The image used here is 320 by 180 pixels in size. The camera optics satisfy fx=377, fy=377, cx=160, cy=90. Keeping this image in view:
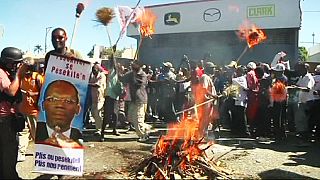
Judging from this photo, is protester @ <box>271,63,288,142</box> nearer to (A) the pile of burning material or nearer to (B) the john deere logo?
(A) the pile of burning material

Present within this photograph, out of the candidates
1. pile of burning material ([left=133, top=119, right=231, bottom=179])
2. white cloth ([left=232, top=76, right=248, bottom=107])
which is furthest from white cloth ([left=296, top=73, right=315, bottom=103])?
pile of burning material ([left=133, top=119, right=231, bottom=179])

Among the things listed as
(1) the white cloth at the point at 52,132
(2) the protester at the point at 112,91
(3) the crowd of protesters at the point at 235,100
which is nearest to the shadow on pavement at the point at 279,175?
(3) the crowd of protesters at the point at 235,100

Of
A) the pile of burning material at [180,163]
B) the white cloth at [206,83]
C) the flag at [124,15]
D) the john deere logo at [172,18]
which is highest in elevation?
the john deere logo at [172,18]

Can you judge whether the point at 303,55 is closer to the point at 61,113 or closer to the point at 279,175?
the point at 279,175

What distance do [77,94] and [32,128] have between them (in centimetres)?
259

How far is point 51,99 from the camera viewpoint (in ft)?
14.9

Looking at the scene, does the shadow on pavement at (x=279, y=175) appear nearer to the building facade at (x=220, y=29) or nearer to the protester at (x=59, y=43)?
the protester at (x=59, y=43)

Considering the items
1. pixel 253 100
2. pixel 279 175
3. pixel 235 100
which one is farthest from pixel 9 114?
pixel 253 100

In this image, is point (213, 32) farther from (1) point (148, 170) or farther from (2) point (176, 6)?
(1) point (148, 170)

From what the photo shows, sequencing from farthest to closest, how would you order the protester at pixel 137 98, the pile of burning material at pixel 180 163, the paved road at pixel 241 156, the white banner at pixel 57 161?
the protester at pixel 137 98 < the paved road at pixel 241 156 < the pile of burning material at pixel 180 163 < the white banner at pixel 57 161

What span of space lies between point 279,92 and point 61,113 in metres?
6.12

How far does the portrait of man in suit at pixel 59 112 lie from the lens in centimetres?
454

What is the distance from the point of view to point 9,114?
4773 millimetres

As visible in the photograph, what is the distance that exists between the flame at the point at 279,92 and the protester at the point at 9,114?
6290 millimetres
